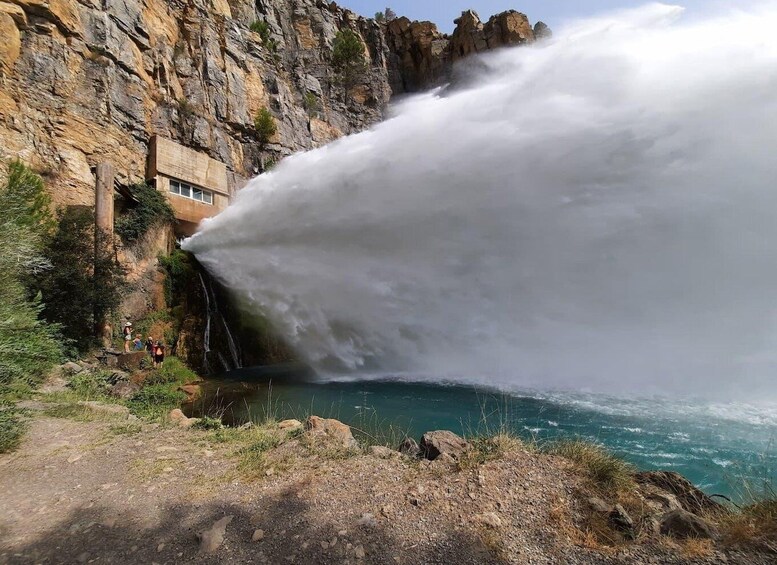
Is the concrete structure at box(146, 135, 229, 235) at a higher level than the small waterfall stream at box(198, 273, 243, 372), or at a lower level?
higher

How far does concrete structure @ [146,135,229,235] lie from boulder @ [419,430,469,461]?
2027cm

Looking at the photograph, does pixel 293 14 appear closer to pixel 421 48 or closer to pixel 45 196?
pixel 421 48

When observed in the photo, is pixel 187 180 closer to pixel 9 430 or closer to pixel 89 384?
pixel 89 384

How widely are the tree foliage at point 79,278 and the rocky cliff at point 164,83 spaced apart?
404cm

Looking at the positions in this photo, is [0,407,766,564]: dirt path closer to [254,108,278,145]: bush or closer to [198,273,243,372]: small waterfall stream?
[198,273,243,372]: small waterfall stream

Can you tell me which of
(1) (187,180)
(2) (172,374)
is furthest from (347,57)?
(2) (172,374)

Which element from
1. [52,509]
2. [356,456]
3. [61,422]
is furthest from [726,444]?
[61,422]

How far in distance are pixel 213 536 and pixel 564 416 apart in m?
9.49

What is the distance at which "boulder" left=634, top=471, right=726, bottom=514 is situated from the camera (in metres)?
3.90

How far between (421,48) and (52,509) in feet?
188

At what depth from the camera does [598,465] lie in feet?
13.1

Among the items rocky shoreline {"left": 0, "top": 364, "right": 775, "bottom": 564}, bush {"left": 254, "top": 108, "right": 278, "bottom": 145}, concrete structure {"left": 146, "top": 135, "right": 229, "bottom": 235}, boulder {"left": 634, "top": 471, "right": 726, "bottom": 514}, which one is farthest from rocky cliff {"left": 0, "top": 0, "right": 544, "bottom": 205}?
boulder {"left": 634, "top": 471, "right": 726, "bottom": 514}

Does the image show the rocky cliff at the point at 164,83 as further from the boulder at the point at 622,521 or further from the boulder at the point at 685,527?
the boulder at the point at 685,527

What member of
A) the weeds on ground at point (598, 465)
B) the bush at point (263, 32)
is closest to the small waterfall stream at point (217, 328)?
the weeds on ground at point (598, 465)
